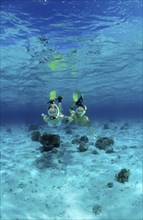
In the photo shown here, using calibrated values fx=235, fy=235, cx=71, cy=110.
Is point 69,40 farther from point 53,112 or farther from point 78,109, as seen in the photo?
point 53,112

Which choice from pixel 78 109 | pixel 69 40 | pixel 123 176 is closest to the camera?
pixel 78 109

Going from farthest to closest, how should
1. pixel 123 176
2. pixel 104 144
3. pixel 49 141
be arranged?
pixel 104 144 → pixel 49 141 → pixel 123 176

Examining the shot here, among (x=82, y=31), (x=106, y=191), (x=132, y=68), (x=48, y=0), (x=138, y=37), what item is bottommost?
(x=106, y=191)

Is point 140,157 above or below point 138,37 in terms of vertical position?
below

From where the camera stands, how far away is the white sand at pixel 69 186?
357 inches

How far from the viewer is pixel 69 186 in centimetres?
1085

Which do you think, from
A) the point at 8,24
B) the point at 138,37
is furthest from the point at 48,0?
the point at 138,37

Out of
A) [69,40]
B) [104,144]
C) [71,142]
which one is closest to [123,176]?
[104,144]

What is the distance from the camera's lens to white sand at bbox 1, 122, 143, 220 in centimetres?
908

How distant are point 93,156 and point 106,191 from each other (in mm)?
4222

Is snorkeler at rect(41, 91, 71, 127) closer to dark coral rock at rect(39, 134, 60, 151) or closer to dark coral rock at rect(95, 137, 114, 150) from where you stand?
dark coral rock at rect(39, 134, 60, 151)

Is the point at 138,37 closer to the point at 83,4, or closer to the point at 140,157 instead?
the point at 83,4

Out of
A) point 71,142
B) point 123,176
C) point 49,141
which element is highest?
point 71,142

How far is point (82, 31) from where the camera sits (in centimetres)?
1705
